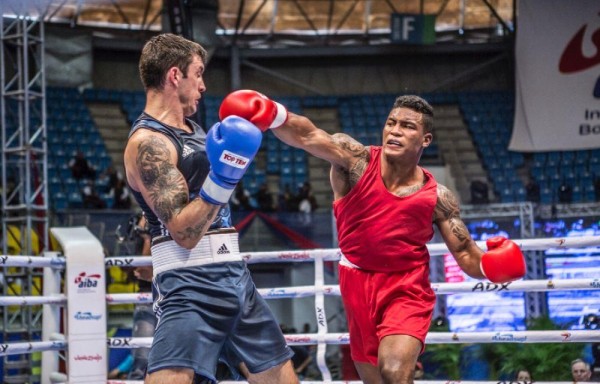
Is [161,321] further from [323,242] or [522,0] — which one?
[522,0]

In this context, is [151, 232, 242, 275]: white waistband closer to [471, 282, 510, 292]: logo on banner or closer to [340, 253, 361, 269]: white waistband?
[340, 253, 361, 269]: white waistband

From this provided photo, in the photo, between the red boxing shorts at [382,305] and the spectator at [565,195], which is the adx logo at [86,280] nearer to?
the red boxing shorts at [382,305]

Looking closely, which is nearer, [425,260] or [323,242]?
[425,260]

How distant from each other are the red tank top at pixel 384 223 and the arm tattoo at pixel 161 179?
117 cm

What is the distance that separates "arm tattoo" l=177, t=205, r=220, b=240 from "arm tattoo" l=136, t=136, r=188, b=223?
0.07m

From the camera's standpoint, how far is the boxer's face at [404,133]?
12.6ft

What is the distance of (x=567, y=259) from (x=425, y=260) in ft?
22.0

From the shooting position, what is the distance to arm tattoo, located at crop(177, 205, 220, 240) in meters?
2.74

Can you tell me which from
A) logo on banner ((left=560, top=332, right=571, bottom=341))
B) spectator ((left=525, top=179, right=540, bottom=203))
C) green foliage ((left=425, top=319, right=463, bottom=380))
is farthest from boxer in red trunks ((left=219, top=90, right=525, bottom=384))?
spectator ((left=525, top=179, right=540, bottom=203))

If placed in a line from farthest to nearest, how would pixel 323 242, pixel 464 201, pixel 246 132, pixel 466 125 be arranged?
pixel 466 125, pixel 464 201, pixel 323 242, pixel 246 132

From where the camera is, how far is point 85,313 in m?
4.80

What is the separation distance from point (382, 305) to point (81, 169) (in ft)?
38.1

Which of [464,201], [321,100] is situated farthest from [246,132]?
[321,100]

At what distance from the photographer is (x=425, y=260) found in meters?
3.85
